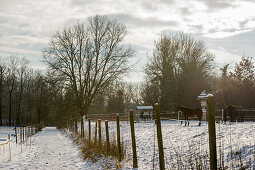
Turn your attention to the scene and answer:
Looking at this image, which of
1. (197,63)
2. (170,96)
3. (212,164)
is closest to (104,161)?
(212,164)

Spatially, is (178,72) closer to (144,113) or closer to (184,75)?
(184,75)

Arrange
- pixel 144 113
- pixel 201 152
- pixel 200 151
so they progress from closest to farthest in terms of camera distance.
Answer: pixel 201 152 < pixel 200 151 < pixel 144 113

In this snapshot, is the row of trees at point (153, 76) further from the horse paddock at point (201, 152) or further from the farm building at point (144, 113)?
the horse paddock at point (201, 152)

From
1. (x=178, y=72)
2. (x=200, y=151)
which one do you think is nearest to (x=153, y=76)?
(x=178, y=72)

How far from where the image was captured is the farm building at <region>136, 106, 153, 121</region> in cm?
3266

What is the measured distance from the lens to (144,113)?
1292 inches

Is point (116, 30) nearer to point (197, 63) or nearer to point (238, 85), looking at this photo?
point (197, 63)

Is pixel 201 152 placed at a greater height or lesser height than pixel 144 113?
greater

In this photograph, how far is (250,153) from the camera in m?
6.32

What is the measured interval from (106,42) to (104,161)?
31261 millimetres

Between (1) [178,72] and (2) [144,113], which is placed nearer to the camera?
(2) [144,113]

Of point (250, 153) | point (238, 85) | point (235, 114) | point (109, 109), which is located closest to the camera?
point (250, 153)

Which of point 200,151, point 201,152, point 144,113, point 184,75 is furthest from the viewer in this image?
point 184,75

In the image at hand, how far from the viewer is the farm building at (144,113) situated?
3266 centimetres
